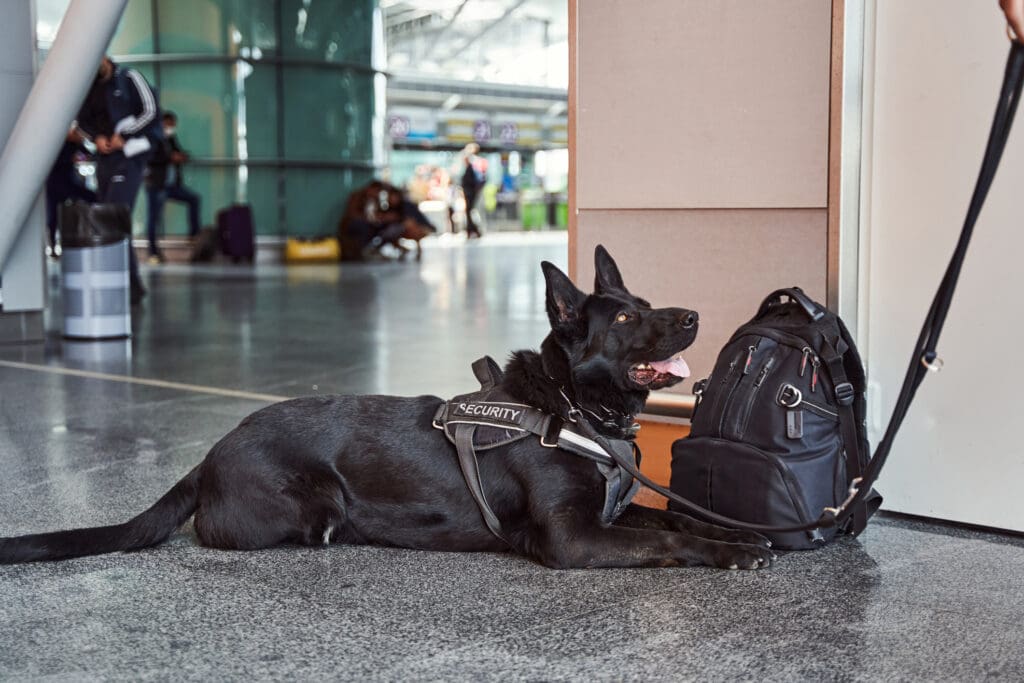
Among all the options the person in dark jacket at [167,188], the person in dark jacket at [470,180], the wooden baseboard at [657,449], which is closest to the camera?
the wooden baseboard at [657,449]

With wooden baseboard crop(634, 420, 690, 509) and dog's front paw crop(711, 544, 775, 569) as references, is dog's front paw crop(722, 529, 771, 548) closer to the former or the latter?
dog's front paw crop(711, 544, 775, 569)

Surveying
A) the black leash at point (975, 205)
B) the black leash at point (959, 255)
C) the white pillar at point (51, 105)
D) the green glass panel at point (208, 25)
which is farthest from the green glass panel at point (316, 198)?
the black leash at point (975, 205)

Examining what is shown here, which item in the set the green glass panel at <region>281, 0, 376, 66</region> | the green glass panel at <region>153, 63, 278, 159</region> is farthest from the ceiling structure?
the green glass panel at <region>153, 63, 278, 159</region>

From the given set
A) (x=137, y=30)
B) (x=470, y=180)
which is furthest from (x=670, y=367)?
(x=470, y=180)

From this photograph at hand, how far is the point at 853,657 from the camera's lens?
2.32m

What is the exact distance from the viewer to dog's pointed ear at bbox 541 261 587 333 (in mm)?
2986

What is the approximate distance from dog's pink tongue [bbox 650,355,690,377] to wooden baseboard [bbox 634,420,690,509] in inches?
33.7

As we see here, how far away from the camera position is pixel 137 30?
18609mm

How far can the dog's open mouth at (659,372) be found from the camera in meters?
2.99

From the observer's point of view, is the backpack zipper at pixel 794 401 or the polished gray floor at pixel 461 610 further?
the backpack zipper at pixel 794 401

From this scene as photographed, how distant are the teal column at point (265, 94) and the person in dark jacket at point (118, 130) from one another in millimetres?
9019

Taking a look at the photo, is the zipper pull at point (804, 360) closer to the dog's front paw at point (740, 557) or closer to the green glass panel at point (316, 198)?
the dog's front paw at point (740, 557)

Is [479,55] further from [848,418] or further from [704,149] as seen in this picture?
[848,418]

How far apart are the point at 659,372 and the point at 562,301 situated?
32 centimetres
